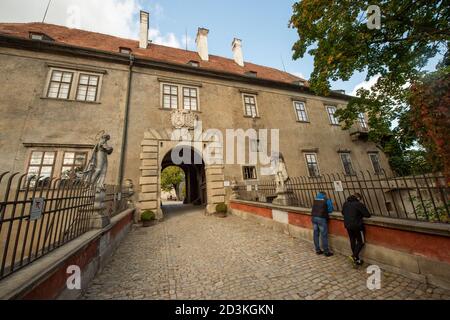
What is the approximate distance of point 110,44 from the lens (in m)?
14.8

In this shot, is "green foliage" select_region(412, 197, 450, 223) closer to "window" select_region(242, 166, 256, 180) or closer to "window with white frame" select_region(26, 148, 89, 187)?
"window" select_region(242, 166, 256, 180)

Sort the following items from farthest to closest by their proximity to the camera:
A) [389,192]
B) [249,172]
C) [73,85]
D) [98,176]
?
[249,172] < [73,85] < [389,192] < [98,176]

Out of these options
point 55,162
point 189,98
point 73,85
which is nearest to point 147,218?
point 55,162

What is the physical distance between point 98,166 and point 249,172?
30.8 ft

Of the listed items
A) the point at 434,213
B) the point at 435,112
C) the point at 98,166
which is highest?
the point at 435,112

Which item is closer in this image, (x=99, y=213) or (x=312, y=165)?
(x=99, y=213)

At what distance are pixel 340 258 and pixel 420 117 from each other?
8691mm

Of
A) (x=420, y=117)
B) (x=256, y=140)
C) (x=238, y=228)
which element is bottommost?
(x=238, y=228)

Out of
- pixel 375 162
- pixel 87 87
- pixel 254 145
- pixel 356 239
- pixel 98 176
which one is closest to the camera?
pixel 356 239

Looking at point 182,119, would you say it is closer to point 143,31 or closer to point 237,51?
point 143,31

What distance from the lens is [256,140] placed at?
14469 mm

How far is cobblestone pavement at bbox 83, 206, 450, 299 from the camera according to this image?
11.1 ft
